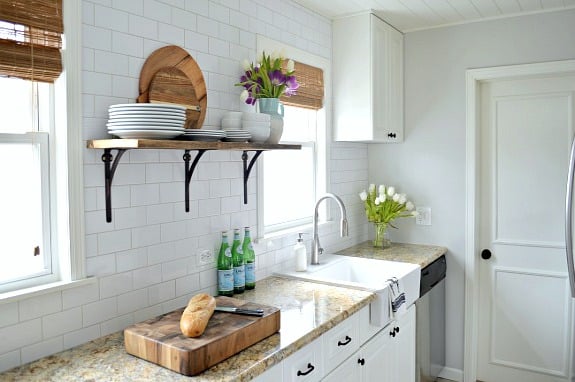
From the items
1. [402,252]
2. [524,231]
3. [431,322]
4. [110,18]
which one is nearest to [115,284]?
[110,18]

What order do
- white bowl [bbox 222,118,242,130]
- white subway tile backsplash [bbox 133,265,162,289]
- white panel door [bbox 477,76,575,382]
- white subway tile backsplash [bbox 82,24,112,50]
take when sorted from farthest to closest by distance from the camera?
white panel door [bbox 477,76,575,382] < white bowl [bbox 222,118,242,130] < white subway tile backsplash [bbox 133,265,162,289] < white subway tile backsplash [bbox 82,24,112,50]

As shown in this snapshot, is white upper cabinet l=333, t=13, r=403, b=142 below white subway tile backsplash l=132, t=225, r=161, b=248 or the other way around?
the other way around

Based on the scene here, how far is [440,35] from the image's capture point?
3.65 m

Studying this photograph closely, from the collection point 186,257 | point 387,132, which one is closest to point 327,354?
point 186,257

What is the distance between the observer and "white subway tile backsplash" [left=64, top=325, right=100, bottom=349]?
1799 mm

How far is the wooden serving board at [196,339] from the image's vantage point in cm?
158

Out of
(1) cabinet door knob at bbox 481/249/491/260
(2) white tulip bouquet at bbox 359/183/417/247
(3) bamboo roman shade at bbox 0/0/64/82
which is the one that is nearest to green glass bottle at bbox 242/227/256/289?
(3) bamboo roman shade at bbox 0/0/64/82

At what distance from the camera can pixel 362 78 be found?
11.0 feet

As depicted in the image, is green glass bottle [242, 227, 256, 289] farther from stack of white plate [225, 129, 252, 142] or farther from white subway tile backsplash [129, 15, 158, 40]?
white subway tile backsplash [129, 15, 158, 40]

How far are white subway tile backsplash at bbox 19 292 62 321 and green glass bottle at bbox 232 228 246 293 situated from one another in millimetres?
867

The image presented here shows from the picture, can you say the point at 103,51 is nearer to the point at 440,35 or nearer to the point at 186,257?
the point at 186,257

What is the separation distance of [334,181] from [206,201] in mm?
1300

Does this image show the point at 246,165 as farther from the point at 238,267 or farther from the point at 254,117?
the point at 238,267

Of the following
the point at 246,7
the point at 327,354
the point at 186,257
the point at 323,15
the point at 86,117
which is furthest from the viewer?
the point at 323,15
